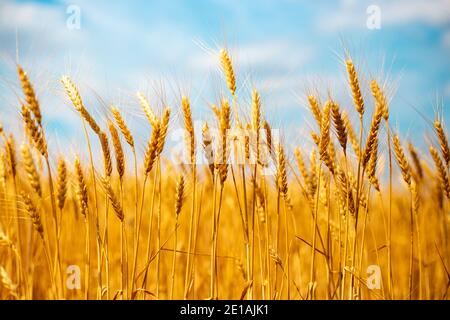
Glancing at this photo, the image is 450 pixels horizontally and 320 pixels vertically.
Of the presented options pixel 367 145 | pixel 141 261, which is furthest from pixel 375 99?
pixel 141 261

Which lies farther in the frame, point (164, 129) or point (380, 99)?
point (380, 99)

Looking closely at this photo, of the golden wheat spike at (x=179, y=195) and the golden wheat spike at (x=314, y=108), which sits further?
the golden wheat spike at (x=314, y=108)

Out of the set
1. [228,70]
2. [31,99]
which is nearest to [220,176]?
[228,70]

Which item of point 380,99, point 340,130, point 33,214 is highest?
point 380,99

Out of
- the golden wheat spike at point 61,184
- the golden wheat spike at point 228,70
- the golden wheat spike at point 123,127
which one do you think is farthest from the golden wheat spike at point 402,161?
the golden wheat spike at point 61,184

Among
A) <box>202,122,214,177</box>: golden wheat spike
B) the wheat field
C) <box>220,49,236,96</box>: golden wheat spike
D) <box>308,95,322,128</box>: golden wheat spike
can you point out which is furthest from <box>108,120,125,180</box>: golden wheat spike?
<box>308,95,322,128</box>: golden wheat spike

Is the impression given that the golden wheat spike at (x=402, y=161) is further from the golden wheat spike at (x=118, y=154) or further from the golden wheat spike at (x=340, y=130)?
the golden wheat spike at (x=118, y=154)

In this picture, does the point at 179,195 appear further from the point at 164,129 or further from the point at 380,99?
the point at 380,99

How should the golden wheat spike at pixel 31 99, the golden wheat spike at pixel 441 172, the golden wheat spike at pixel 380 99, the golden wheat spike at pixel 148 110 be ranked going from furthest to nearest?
the golden wheat spike at pixel 441 172
the golden wheat spike at pixel 380 99
the golden wheat spike at pixel 148 110
the golden wheat spike at pixel 31 99

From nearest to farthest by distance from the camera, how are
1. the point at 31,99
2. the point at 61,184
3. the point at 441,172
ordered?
the point at 31,99
the point at 61,184
the point at 441,172

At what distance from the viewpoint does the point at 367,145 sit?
152 cm

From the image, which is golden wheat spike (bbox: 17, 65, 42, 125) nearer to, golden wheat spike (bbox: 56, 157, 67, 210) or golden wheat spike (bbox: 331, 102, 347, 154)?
golden wheat spike (bbox: 56, 157, 67, 210)
